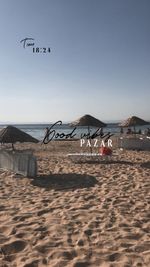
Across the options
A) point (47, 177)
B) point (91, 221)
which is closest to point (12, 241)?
point (91, 221)

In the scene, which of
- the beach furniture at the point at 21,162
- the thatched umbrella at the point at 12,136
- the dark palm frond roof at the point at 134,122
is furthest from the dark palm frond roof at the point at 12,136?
the dark palm frond roof at the point at 134,122

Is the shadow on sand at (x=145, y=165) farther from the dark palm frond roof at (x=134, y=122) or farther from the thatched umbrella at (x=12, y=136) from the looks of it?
the dark palm frond roof at (x=134, y=122)

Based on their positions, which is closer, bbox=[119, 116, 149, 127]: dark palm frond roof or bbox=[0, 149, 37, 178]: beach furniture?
bbox=[0, 149, 37, 178]: beach furniture

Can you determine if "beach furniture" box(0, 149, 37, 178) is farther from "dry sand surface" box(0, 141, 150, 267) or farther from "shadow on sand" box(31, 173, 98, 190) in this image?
"shadow on sand" box(31, 173, 98, 190)

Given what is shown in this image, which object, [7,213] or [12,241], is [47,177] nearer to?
[7,213]

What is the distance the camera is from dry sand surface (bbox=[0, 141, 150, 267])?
5.53 metres

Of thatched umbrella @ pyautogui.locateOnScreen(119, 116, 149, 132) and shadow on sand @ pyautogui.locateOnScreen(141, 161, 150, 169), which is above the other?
thatched umbrella @ pyautogui.locateOnScreen(119, 116, 149, 132)

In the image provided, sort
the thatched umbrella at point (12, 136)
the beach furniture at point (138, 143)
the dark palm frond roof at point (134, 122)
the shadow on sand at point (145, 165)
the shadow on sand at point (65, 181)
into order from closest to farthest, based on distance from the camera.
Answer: the shadow on sand at point (65, 181)
the thatched umbrella at point (12, 136)
the shadow on sand at point (145, 165)
the beach furniture at point (138, 143)
the dark palm frond roof at point (134, 122)

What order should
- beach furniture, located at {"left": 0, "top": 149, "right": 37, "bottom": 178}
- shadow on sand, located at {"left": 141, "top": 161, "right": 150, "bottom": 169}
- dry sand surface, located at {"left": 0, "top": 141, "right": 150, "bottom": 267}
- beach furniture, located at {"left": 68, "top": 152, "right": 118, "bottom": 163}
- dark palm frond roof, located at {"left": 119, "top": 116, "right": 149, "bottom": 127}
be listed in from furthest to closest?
dark palm frond roof, located at {"left": 119, "top": 116, "right": 149, "bottom": 127}, beach furniture, located at {"left": 68, "top": 152, "right": 118, "bottom": 163}, shadow on sand, located at {"left": 141, "top": 161, "right": 150, "bottom": 169}, beach furniture, located at {"left": 0, "top": 149, "right": 37, "bottom": 178}, dry sand surface, located at {"left": 0, "top": 141, "right": 150, "bottom": 267}

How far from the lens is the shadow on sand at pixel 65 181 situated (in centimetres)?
1030

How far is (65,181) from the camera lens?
1099 cm

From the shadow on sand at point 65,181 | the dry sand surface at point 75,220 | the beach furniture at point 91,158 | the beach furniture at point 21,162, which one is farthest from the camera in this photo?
the beach furniture at point 91,158

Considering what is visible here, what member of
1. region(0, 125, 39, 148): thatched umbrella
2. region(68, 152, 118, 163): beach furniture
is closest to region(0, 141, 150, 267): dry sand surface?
region(0, 125, 39, 148): thatched umbrella

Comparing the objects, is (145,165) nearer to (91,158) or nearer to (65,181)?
(91,158)
